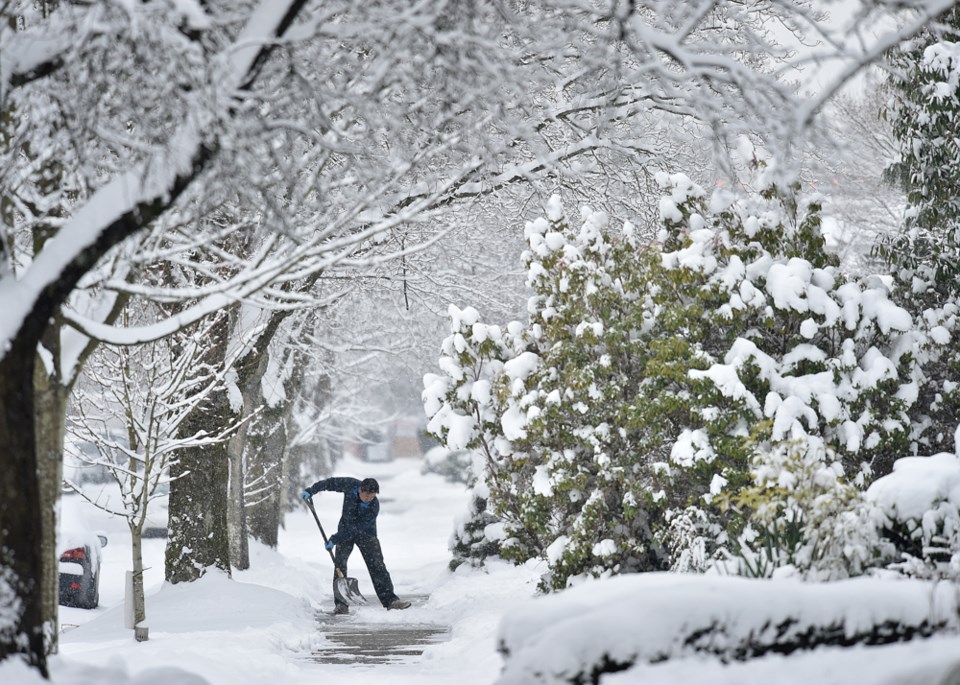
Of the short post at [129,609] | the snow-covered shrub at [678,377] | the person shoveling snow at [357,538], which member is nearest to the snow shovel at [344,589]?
the person shoveling snow at [357,538]

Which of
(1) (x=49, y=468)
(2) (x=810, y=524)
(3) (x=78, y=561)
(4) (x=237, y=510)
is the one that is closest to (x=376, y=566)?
(3) (x=78, y=561)

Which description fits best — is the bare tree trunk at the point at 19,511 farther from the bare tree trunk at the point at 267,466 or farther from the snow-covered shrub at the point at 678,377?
the bare tree trunk at the point at 267,466

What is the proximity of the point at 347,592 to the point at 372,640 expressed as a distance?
299cm

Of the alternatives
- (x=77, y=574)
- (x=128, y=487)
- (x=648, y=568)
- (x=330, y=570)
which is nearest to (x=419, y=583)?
(x=330, y=570)

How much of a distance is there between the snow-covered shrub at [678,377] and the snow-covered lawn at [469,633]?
4.93ft

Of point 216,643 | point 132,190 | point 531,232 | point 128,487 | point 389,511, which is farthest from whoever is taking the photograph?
point 389,511

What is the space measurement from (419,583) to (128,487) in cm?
878

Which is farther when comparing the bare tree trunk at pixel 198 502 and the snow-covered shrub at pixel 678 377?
the bare tree trunk at pixel 198 502

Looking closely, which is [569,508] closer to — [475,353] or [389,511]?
[475,353]

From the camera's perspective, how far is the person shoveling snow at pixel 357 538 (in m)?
13.6

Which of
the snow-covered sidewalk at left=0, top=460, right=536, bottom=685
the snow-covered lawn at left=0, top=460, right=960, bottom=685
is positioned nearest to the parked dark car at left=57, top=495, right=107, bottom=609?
the snow-covered sidewalk at left=0, top=460, right=536, bottom=685

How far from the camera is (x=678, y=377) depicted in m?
10.9

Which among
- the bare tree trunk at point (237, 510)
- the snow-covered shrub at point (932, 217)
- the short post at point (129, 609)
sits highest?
the snow-covered shrub at point (932, 217)

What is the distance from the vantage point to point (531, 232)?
40.8ft
